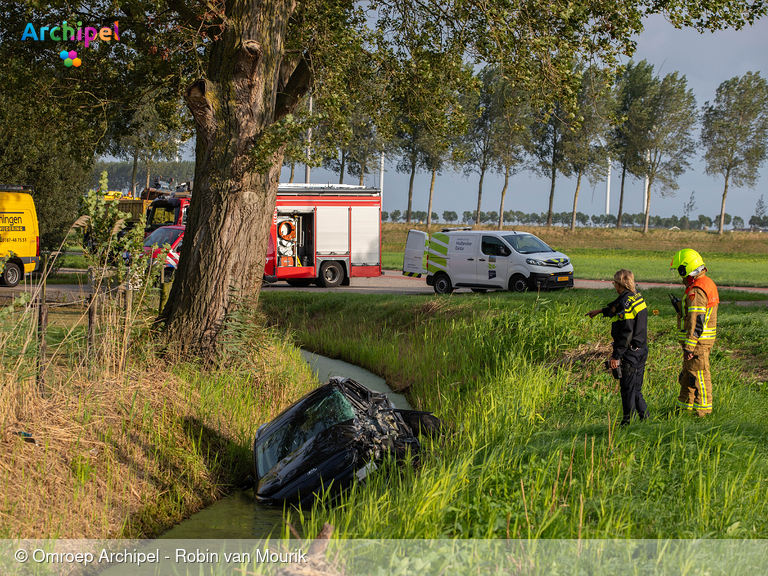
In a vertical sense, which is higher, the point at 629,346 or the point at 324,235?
the point at 324,235

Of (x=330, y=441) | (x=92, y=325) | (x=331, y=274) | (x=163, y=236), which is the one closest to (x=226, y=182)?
(x=92, y=325)

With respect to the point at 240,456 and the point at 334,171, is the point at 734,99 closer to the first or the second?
the point at 334,171

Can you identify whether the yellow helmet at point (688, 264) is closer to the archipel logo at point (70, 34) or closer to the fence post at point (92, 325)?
the fence post at point (92, 325)

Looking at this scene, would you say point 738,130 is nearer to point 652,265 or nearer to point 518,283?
point 652,265

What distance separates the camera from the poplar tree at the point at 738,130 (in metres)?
59.5

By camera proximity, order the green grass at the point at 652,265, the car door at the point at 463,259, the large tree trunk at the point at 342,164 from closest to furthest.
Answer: the car door at the point at 463,259, the green grass at the point at 652,265, the large tree trunk at the point at 342,164

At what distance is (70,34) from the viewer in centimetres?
1134

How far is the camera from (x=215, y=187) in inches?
335

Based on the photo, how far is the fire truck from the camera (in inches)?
837

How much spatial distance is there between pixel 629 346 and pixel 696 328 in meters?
0.67

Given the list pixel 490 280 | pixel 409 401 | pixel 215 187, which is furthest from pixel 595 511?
pixel 490 280

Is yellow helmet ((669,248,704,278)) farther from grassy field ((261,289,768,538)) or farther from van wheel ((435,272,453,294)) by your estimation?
van wheel ((435,272,453,294))

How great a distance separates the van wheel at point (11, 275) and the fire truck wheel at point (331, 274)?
8.89 metres

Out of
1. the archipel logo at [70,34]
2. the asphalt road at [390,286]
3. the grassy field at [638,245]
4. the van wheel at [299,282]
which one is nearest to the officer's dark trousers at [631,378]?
the archipel logo at [70,34]
